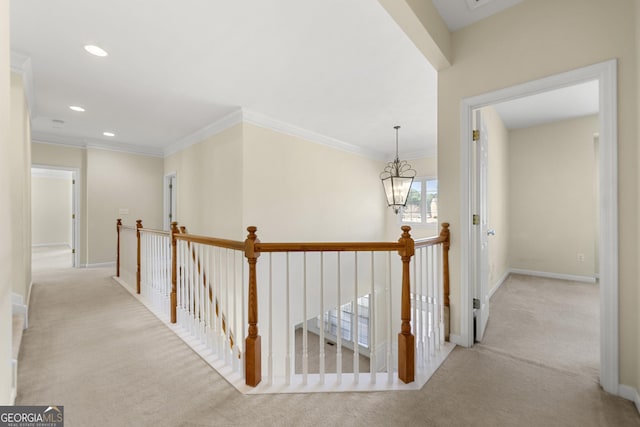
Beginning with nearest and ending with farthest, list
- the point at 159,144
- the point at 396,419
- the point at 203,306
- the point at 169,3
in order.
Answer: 1. the point at 396,419
2. the point at 169,3
3. the point at 203,306
4. the point at 159,144

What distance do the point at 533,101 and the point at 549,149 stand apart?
1364mm

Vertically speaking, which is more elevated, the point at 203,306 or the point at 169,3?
the point at 169,3

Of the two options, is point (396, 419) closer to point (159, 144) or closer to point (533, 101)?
point (533, 101)

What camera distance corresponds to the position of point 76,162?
544cm

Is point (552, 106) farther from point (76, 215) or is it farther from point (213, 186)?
point (76, 215)

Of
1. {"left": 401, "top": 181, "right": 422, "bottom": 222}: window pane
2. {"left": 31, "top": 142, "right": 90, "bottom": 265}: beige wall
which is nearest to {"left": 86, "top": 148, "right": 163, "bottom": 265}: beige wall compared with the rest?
{"left": 31, "top": 142, "right": 90, "bottom": 265}: beige wall

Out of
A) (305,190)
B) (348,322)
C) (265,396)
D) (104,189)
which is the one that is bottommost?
(348,322)

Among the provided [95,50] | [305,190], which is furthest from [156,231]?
[305,190]

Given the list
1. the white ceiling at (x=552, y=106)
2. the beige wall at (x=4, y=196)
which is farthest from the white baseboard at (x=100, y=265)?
the white ceiling at (x=552, y=106)

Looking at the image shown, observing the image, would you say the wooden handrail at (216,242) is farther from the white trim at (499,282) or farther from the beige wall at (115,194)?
the beige wall at (115,194)

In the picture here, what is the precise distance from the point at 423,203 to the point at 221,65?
5.23m

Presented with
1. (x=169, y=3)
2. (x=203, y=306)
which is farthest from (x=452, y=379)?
(x=169, y=3)

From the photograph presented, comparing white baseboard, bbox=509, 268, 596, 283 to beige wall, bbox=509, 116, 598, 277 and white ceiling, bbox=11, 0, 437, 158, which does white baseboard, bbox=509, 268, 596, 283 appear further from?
white ceiling, bbox=11, 0, 437, 158

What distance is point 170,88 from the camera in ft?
10.6
